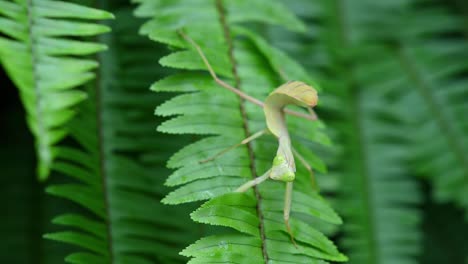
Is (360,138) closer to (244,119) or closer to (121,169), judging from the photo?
(244,119)

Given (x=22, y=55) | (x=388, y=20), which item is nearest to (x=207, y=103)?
(x=22, y=55)

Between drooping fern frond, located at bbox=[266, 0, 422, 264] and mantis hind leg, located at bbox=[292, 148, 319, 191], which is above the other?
drooping fern frond, located at bbox=[266, 0, 422, 264]

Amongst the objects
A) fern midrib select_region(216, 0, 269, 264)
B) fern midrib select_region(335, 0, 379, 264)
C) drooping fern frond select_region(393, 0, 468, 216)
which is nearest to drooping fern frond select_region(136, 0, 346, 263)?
fern midrib select_region(216, 0, 269, 264)

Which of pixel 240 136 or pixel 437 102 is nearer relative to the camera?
pixel 240 136

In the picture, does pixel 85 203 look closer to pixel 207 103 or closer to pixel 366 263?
pixel 207 103

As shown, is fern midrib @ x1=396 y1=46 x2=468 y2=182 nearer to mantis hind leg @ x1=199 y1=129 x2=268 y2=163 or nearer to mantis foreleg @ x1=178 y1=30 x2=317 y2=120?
mantis foreleg @ x1=178 y1=30 x2=317 y2=120

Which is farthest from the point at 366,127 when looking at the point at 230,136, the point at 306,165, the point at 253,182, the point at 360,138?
the point at 253,182
